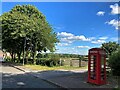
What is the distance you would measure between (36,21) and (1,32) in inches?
215

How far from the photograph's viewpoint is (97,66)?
14.5 meters

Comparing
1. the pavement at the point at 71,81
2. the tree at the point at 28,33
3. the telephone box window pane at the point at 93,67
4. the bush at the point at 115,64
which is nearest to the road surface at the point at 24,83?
the pavement at the point at 71,81

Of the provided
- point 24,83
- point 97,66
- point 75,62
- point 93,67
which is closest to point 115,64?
point 93,67

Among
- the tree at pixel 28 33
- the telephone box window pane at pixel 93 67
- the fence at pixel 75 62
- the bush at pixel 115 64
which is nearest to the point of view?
the telephone box window pane at pixel 93 67

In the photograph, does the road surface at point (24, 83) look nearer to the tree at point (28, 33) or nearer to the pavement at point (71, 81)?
the pavement at point (71, 81)

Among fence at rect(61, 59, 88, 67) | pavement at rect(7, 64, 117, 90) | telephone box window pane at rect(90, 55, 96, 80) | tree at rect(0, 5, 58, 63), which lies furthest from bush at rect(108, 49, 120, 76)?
tree at rect(0, 5, 58, 63)

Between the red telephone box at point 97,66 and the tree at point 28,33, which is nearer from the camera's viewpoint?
the red telephone box at point 97,66

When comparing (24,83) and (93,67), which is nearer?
(93,67)

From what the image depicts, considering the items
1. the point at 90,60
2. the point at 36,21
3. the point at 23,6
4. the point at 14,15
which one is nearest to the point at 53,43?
the point at 36,21

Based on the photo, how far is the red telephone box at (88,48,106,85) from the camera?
1450 cm

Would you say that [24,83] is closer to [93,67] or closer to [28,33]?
[93,67]

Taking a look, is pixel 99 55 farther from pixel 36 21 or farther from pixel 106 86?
pixel 36 21

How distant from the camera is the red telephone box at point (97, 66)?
14.5 m

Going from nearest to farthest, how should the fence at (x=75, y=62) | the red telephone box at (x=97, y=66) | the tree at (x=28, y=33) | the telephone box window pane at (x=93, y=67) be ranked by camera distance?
the red telephone box at (x=97, y=66) → the telephone box window pane at (x=93, y=67) → the fence at (x=75, y=62) → the tree at (x=28, y=33)
